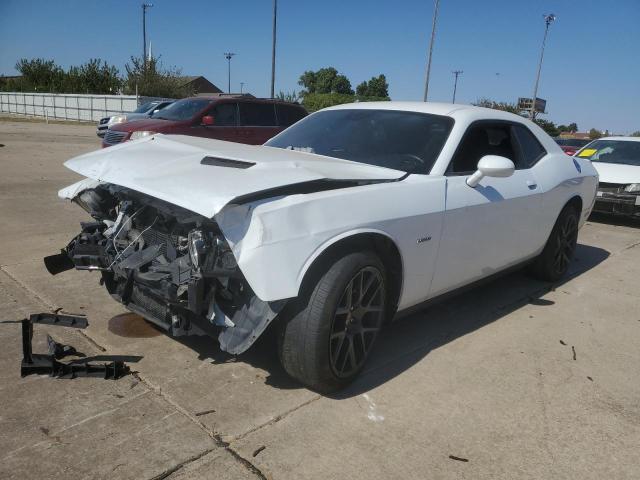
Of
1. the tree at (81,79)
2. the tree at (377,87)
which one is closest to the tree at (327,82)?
the tree at (377,87)

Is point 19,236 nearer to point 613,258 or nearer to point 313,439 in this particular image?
point 313,439

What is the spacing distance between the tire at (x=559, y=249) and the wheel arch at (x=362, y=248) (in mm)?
2354

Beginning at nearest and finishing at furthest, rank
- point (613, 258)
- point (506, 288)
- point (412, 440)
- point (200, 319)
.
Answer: point (412, 440) → point (200, 319) → point (506, 288) → point (613, 258)

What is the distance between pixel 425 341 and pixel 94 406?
2126 millimetres

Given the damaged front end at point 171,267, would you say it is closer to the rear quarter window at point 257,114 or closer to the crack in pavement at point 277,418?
the crack in pavement at point 277,418

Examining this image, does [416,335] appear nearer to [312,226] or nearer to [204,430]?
[312,226]

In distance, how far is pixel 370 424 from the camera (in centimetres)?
270

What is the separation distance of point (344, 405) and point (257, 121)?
8727 millimetres

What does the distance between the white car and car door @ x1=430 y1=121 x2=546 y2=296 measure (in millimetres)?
15

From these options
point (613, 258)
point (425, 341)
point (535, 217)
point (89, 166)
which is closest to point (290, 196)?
point (89, 166)

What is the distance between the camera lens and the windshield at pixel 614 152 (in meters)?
9.44

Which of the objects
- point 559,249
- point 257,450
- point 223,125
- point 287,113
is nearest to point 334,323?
point 257,450

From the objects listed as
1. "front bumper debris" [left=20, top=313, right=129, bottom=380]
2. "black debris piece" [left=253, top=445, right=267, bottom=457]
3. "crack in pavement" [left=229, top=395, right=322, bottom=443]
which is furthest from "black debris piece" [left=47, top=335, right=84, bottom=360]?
"black debris piece" [left=253, top=445, right=267, bottom=457]

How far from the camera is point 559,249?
16.6 feet
